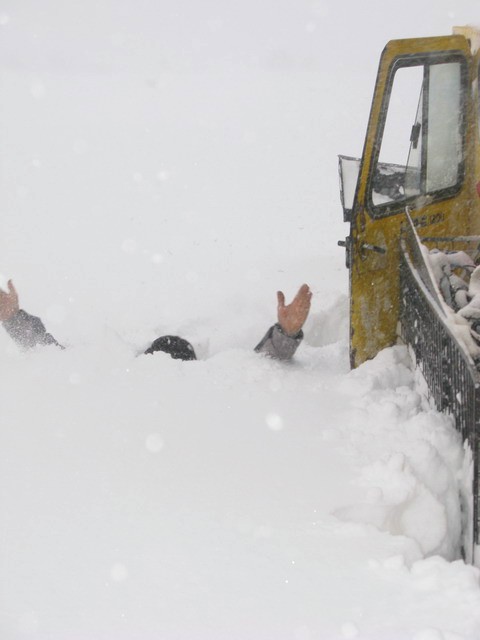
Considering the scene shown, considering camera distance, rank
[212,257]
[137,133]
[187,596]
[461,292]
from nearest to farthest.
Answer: [187,596] < [461,292] < [212,257] < [137,133]

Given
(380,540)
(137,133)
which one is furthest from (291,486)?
(137,133)

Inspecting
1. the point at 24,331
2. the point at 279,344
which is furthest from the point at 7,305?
the point at 279,344

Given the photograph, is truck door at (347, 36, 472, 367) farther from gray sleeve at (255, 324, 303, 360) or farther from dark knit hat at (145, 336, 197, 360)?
dark knit hat at (145, 336, 197, 360)

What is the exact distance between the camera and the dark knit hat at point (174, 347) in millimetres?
4844

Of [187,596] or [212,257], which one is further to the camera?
[212,257]

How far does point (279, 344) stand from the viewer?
4.55 m

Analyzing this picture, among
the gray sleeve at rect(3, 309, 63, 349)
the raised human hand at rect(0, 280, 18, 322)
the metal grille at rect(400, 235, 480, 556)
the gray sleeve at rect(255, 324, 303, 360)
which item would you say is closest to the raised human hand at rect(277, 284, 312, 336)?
the gray sleeve at rect(255, 324, 303, 360)

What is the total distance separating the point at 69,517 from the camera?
2.89 metres

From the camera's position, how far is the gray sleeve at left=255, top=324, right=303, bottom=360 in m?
4.54

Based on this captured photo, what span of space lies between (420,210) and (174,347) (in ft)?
5.82

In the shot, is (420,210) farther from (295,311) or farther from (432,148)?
(295,311)

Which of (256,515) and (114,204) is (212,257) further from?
(256,515)

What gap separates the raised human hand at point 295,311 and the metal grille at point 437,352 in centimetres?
57

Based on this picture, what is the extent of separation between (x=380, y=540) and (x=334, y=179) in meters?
10.6
